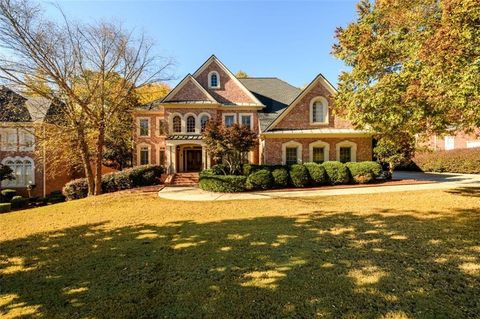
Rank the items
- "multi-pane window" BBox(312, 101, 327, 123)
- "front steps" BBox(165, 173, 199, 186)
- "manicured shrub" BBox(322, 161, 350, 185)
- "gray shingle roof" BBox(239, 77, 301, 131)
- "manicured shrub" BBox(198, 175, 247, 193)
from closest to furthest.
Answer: "manicured shrub" BBox(198, 175, 247, 193) < "manicured shrub" BBox(322, 161, 350, 185) < "front steps" BBox(165, 173, 199, 186) < "multi-pane window" BBox(312, 101, 327, 123) < "gray shingle roof" BBox(239, 77, 301, 131)

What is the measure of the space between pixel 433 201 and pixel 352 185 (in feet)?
17.3

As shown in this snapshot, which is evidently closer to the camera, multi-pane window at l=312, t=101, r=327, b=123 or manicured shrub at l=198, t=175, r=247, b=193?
manicured shrub at l=198, t=175, r=247, b=193

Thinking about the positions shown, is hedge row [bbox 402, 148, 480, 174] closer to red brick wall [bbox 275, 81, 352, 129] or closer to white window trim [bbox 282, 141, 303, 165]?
red brick wall [bbox 275, 81, 352, 129]

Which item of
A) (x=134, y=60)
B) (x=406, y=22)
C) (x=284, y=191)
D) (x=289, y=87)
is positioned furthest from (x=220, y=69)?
(x=406, y=22)

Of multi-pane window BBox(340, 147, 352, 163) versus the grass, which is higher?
multi-pane window BBox(340, 147, 352, 163)

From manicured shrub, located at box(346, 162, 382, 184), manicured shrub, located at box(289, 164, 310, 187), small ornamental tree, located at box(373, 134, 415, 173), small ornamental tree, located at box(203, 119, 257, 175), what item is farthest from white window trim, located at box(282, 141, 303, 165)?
small ornamental tree, located at box(373, 134, 415, 173)

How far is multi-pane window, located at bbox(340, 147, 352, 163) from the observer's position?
18141mm

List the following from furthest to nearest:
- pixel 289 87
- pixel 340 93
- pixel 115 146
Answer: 1. pixel 289 87
2. pixel 115 146
3. pixel 340 93

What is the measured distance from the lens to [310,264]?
15.4 ft

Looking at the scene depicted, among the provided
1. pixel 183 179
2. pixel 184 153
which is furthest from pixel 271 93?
pixel 183 179

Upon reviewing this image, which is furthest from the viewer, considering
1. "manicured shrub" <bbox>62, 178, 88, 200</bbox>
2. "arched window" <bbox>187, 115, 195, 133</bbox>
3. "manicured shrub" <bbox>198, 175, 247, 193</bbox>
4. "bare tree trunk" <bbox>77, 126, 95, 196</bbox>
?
"arched window" <bbox>187, 115, 195, 133</bbox>

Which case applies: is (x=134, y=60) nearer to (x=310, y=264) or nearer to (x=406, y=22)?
(x=406, y=22)

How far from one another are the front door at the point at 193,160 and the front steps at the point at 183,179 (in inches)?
136

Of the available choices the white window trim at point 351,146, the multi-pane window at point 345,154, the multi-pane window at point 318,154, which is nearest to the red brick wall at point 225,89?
the multi-pane window at point 318,154
